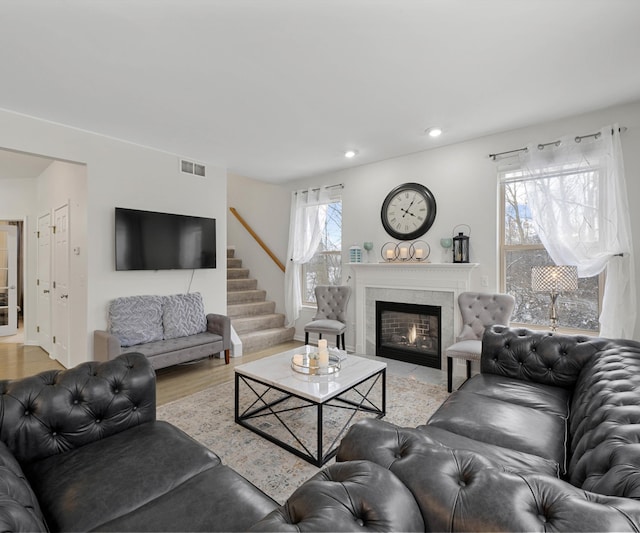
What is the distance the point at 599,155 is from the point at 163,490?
4142mm

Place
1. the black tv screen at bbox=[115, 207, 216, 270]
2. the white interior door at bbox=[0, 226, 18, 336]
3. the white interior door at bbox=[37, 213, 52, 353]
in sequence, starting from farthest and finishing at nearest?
the white interior door at bbox=[0, 226, 18, 336]
the white interior door at bbox=[37, 213, 52, 353]
the black tv screen at bbox=[115, 207, 216, 270]

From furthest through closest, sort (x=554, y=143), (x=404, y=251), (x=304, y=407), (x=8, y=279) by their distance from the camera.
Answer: (x=8, y=279) → (x=404, y=251) → (x=554, y=143) → (x=304, y=407)

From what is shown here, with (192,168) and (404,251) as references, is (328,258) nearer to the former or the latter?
(404,251)

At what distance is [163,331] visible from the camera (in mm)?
3953

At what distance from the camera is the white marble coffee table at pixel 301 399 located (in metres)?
2.23

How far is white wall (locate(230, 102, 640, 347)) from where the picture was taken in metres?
3.03

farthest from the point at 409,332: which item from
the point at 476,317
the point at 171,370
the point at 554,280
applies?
the point at 171,370

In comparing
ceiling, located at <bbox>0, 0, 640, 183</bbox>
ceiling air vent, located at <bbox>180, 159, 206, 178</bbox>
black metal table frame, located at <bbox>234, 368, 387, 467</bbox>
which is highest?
ceiling, located at <bbox>0, 0, 640, 183</bbox>

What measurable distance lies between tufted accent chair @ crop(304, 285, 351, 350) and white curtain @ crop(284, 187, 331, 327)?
2.26 feet

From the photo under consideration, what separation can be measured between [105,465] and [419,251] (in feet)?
12.4

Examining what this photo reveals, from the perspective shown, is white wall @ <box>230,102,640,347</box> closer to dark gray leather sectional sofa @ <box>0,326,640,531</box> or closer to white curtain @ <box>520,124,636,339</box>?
white curtain @ <box>520,124,636,339</box>

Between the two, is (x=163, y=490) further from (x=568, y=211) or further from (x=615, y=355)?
(x=568, y=211)

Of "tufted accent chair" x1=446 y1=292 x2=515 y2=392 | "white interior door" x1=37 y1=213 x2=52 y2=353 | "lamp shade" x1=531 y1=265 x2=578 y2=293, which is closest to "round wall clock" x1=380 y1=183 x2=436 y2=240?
"tufted accent chair" x1=446 y1=292 x2=515 y2=392

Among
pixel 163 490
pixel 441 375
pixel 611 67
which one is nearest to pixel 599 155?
pixel 611 67
